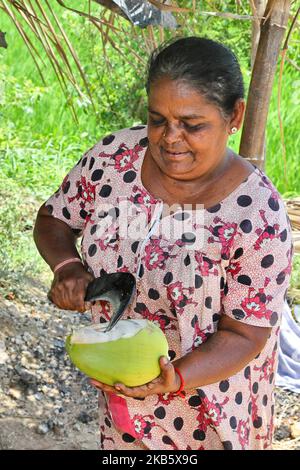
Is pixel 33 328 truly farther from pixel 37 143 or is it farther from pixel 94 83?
pixel 94 83

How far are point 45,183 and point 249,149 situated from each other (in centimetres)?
300

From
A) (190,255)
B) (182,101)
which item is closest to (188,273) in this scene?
(190,255)

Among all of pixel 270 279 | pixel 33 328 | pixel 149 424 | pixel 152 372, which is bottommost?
pixel 33 328

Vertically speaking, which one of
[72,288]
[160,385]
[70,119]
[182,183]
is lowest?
[70,119]

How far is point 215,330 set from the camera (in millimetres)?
2145

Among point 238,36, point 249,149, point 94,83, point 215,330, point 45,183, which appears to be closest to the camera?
point 215,330

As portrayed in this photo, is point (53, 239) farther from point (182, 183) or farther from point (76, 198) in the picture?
point (182, 183)

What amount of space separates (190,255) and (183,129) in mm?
307

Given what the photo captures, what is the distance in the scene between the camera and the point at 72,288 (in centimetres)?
214

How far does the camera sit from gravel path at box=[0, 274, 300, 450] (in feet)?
Answer: 11.4

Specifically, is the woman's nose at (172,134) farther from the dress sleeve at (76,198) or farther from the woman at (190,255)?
the dress sleeve at (76,198)

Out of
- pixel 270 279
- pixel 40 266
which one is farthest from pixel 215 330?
pixel 40 266

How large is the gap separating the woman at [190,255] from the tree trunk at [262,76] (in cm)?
82

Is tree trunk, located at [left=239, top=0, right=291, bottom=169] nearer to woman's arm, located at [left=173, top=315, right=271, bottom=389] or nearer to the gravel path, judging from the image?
woman's arm, located at [left=173, top=315, right=271, bottom=389]
